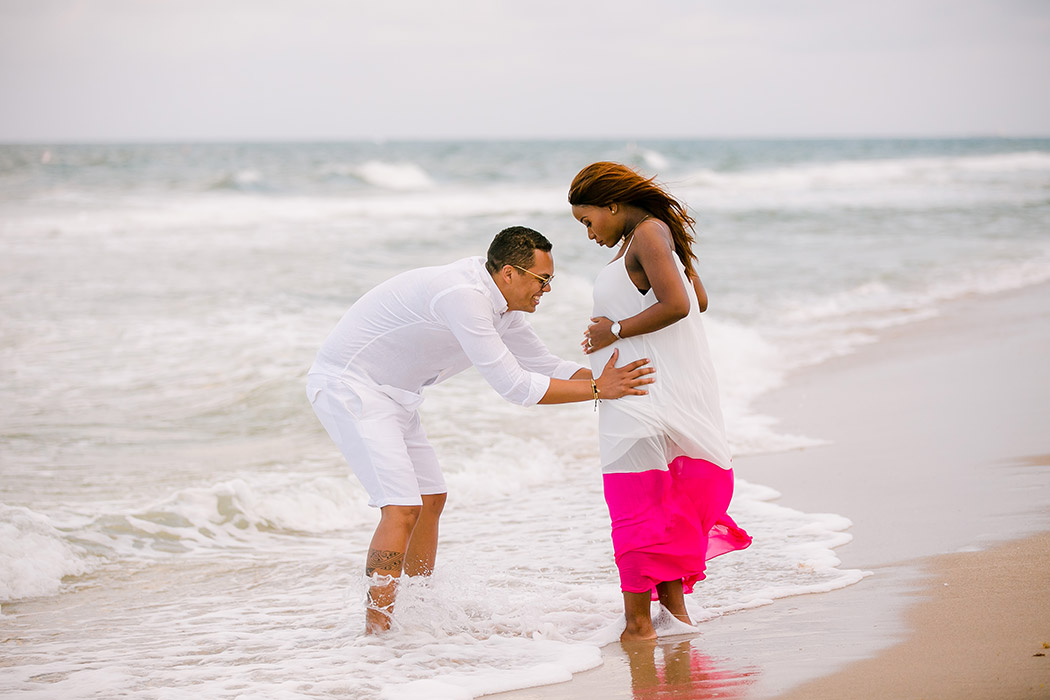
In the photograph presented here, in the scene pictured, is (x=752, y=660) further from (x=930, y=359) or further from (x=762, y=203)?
(x=762, y=203)

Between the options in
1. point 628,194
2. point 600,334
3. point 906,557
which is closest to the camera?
point 628,194

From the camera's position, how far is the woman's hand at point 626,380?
3746mm

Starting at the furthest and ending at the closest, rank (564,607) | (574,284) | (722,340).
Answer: (574,284) → (722,340) → (564,607)

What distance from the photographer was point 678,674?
Result: 3.49 metres

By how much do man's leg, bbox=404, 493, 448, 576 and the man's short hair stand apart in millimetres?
1100

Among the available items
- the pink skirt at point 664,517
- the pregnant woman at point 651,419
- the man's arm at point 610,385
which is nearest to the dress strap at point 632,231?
the pregnant woman at point 651,419

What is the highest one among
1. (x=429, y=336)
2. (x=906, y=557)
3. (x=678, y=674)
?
(x=429, y=336)

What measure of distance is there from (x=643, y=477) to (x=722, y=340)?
6.92m

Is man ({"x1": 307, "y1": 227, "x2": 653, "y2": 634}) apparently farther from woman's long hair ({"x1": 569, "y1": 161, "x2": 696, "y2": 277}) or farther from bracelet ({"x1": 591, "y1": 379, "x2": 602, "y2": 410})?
woman's long hair ({"x1": 569, "y1": 161, "x2": 696, "y2": 277})

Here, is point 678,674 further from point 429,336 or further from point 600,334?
point 429,336

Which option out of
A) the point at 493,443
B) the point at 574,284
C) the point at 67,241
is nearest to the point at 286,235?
the point at 67,241

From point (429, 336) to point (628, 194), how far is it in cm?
96

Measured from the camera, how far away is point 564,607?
4.35 m

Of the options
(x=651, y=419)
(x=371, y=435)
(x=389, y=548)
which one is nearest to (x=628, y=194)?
(x=651, y=419)
